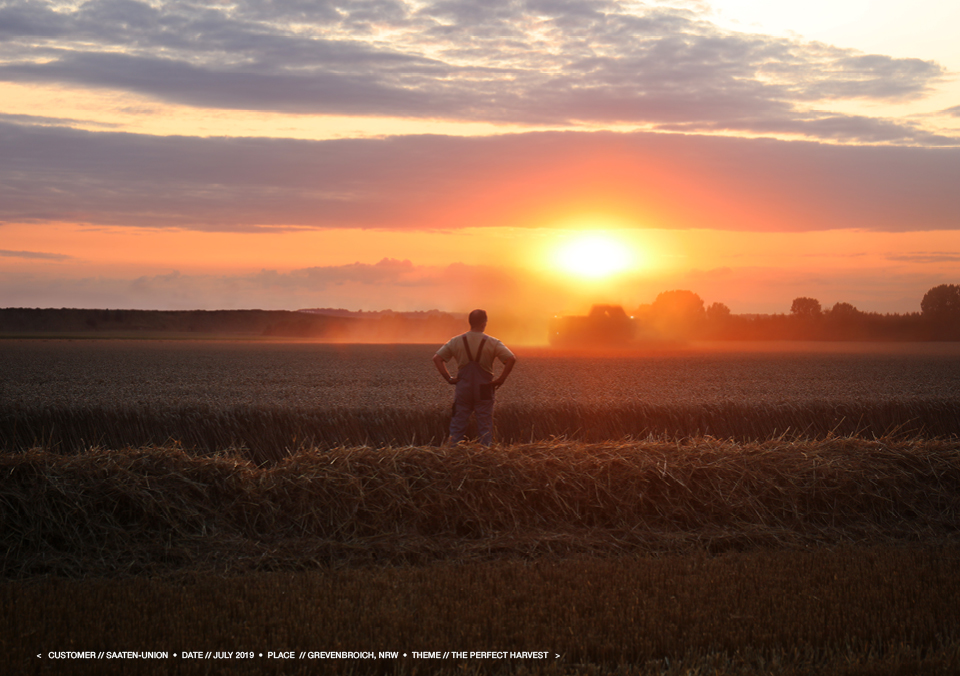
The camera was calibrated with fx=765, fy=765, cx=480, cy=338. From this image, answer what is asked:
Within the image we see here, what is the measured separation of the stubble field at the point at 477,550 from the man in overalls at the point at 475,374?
1.00 meters

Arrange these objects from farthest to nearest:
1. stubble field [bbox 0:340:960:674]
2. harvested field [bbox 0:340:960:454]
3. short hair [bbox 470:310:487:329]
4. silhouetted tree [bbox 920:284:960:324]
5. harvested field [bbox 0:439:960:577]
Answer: silhouetted tree [bbox 920:284:960:324] → harvested field [bbox 0:340:960:454] → short hair [bbox 470:310:487:329] → harvested field [bbox 0:439:960:577] → stubble field [bbox 0:340:960:674]

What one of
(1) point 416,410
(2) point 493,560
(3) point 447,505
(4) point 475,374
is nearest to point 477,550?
(2) point 493,560

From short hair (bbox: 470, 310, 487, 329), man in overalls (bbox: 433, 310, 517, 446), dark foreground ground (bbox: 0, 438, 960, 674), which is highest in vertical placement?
short hair (bbox: 470, 310, 487, 329)

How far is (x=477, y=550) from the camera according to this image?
7.64m

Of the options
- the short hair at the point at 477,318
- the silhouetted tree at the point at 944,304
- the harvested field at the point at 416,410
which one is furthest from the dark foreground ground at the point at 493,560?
the silhouetted tree at the point at 944,304

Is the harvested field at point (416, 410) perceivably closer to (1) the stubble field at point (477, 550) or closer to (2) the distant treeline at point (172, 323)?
(1) the stubble field at point (477, 550)

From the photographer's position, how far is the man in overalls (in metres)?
10.1

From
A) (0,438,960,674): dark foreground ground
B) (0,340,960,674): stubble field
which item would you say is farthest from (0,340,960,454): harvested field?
(0,438,960,674): dark foreground ground

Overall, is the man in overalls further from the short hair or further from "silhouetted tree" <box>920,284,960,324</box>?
"silhouetted tree" <box>920,284,960,324</box>

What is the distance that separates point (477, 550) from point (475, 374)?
9.90 feet

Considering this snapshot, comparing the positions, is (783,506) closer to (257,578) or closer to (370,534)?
(370,534)

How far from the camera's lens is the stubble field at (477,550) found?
5.16 metres

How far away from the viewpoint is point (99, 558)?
7.20 meters

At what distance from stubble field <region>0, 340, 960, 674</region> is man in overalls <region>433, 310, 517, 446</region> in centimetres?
100
